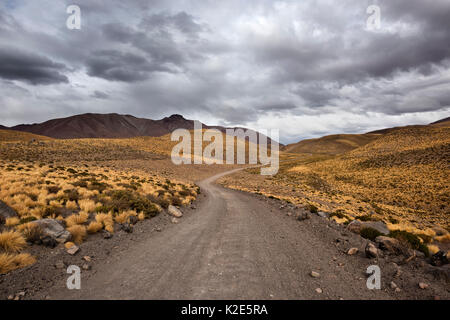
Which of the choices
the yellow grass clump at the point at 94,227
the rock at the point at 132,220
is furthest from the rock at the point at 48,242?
the rock at the point at 132,220

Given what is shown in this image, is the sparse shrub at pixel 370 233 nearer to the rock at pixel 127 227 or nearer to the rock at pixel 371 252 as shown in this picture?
the rock at pixel 371 252

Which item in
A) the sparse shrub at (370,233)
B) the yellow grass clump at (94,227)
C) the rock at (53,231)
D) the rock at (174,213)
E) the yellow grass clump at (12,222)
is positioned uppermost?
the yellow grass clump at (12,222)

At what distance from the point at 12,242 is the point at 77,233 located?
180cm

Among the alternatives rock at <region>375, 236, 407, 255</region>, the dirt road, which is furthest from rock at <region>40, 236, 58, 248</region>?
rock at <region>375, 236, 407, 255</region>

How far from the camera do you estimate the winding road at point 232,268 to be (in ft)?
16.3

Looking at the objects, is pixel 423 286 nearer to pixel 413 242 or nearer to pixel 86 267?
pixel 413 242

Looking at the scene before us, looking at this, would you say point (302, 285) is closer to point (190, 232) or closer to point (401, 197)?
point (190, 232)

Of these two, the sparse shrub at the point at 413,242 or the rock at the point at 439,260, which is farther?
the sparse shrub at the point at 413,242

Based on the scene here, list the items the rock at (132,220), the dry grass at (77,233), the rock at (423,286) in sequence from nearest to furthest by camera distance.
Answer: the rock at (423,286) < the dry grass at (77,233) < the rock at (132,220)

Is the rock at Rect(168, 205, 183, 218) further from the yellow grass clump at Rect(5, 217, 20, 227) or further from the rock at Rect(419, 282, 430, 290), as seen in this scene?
the rock at Rect(419, 282, 430, 290)

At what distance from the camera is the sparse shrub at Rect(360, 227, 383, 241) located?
8.46 meters

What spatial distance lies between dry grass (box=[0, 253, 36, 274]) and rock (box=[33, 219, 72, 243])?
1.15m

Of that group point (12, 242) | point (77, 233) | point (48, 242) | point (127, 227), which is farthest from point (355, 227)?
point (12, 242)
